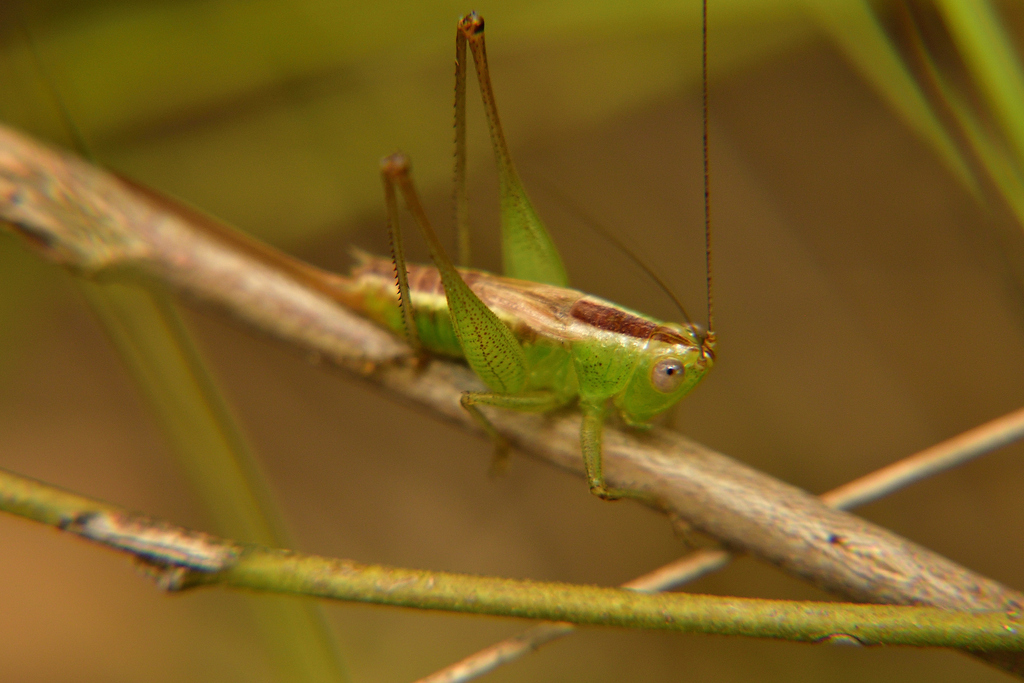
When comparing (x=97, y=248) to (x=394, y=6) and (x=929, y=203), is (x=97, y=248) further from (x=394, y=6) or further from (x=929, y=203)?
(x=929, y=203)

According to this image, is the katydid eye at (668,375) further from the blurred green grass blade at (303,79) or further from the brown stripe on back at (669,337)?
the blurred green grass blade at (303,79)

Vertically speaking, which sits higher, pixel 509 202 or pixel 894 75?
pixel 509 202

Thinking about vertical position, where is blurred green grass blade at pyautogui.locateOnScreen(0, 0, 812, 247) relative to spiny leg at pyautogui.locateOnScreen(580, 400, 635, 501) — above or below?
above

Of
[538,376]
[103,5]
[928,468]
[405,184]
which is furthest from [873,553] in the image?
[103,5]

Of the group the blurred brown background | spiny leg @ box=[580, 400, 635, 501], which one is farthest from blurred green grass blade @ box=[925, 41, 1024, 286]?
the blurred brown background

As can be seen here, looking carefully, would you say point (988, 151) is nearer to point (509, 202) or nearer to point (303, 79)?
point (509, 202)

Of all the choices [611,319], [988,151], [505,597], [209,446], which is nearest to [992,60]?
[988,151]

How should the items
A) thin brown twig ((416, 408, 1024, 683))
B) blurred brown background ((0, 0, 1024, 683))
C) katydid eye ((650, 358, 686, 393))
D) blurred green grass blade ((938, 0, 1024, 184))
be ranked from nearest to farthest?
1. blurred green grass blade ((938, 0, 1024, 184))
2. thin brown twig ((416, 408, 1024, 683))
3. katydid eye ((650, 358, 686, 393))
4. blurred brown background ((0, 0, 1024, 683))

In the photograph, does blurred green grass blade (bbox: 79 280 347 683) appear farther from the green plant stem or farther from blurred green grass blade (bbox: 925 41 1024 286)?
blurred green grass blade (bbox: 925 41 1024 286)
